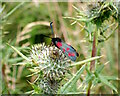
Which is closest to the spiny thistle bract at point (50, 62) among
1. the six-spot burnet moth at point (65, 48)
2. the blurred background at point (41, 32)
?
the six-spot burnet moth at point (65, 48)

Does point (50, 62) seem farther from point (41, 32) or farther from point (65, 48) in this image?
point (41, 32)

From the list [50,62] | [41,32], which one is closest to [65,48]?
[50,62]

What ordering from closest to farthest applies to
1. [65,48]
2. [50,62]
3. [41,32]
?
1. [65,48]
2. [50,62]
3. [41,32]

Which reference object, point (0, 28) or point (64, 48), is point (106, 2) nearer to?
point (64, 48)

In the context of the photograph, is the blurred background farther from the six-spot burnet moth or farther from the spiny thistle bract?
the six-spot burnet moth

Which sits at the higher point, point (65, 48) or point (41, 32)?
point (41, 32)

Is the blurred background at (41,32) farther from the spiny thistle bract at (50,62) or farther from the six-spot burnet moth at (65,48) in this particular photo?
the six-spot burnet moth at (65,48)

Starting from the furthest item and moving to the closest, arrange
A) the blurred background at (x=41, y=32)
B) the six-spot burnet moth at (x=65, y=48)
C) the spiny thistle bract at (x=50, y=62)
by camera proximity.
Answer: the blurred background at (x=41, y=32)
the spiny thistle bract at (x=50, y=62)
the six-spot burnet moth at (x=65, y=48)

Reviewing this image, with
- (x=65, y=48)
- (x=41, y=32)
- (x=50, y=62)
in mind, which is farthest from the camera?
(x=41, y=32)

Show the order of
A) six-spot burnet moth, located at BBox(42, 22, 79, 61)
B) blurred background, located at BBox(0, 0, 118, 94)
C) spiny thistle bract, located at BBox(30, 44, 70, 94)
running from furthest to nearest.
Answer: blurred background, located at BBox(0, 0, 118, 94) < spiny thistle bract, located at BBox(30, 44, 70, 94) < six-spot burnet moth, located at BBox(42, 22, 79, 61)

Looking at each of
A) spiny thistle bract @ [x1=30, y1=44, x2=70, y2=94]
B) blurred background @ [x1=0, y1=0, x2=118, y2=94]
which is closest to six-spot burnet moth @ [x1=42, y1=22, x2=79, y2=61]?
spiny thistle bract @ [x1=30, y1=44, x2=70, y2=94]

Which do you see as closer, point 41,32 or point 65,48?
point 65,48
